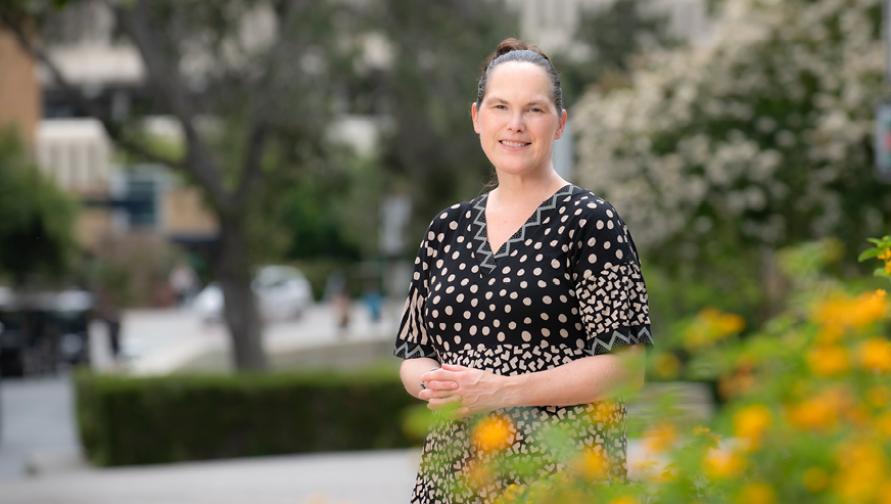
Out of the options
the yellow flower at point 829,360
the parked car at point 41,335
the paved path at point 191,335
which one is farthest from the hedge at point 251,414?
the parked car at point 41,335

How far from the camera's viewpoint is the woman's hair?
316 centimetres

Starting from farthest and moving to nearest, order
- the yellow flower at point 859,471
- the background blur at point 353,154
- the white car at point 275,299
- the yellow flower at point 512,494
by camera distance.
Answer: the white car at point 275,299 < the background blur at point 353,154 < the yellow flower at point 512,494 < the yellow flower at point 859,471

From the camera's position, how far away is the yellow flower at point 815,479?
1.53 metres

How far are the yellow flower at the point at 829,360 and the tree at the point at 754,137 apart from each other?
55.6ft

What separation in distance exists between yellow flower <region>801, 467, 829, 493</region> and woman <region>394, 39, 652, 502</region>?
1.38 metres

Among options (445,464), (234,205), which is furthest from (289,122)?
(445,464)

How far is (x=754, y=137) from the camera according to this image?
1912 cm

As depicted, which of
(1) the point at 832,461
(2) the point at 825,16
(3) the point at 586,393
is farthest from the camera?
(2) the point at 825,16

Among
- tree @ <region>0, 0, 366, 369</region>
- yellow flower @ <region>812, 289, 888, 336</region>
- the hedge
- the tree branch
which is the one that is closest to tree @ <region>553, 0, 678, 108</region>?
tree @ <region>0, 0, 366, 369</region>

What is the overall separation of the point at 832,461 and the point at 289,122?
16.8 metres

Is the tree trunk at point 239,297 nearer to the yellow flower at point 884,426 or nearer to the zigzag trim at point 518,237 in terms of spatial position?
the zigzag trim at point 518,237

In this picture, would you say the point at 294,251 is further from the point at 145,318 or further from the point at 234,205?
the point at 234,205

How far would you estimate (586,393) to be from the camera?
3043 millimetres

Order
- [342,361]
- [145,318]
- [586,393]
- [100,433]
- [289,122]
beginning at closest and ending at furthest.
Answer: [586,393] < [100,433] < [289,122] < [342,361] < [145,318]
